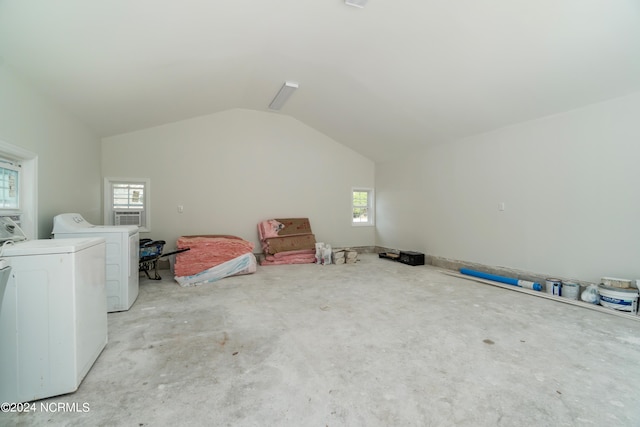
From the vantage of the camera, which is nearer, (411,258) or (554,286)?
(554,286)

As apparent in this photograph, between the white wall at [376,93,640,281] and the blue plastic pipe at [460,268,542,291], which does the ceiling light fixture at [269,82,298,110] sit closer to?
the white wall at [376,93,640,281]

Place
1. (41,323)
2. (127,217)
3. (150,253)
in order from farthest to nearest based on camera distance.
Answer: (127,217), (150,253), (41,323)

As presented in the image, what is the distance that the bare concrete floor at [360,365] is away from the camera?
167cm

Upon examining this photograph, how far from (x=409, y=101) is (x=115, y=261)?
4764mm

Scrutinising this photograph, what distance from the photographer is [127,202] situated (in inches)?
215

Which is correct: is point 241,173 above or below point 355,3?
below

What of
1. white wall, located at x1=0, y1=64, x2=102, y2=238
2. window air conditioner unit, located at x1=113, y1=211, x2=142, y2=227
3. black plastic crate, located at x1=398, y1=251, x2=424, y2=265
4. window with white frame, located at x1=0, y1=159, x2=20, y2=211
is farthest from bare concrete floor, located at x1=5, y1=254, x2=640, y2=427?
window air conditioner unit, located at x1=113, y1=211, x2=142, y2=227

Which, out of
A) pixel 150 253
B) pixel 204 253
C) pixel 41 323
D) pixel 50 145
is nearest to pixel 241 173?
pixel 204 253

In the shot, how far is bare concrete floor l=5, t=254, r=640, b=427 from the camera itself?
5.47 feet

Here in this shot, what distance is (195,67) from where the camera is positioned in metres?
3.61

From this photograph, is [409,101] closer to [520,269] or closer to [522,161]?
[522,161]

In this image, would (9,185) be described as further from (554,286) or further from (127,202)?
(554,286)

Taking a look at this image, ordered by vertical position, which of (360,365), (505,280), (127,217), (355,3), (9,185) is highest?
(355,3)

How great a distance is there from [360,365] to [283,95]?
4723 millimetres
